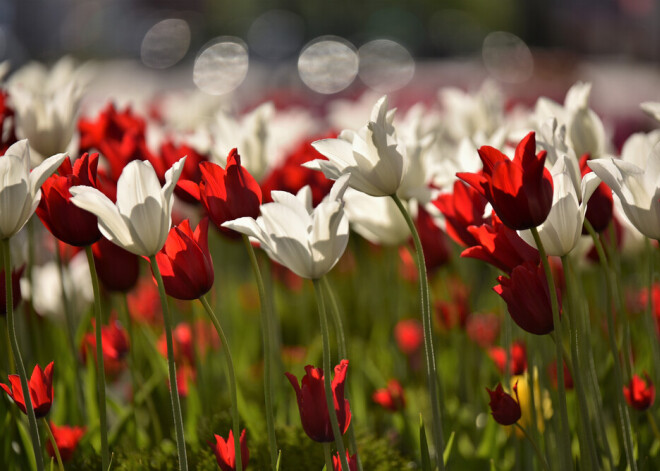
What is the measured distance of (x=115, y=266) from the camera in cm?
133

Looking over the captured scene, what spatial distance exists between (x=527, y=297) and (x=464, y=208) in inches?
10.3

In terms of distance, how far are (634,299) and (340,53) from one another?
5.96m

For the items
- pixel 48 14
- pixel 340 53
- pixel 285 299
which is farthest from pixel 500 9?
pixel 285 299

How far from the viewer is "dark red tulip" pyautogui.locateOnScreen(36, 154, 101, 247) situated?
104 cm

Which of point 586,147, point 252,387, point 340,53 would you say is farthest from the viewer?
point 340,53

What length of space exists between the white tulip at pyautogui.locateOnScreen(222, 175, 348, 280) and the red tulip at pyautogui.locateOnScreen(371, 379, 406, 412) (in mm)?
599

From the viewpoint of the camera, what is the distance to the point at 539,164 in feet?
3.06

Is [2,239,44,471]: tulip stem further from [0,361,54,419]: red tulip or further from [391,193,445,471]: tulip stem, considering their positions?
[391,193,445,471]: tulip stem

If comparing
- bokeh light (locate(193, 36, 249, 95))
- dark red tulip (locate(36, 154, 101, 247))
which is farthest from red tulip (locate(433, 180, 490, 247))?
bokeh light (locate(193, 36, 249, 95))

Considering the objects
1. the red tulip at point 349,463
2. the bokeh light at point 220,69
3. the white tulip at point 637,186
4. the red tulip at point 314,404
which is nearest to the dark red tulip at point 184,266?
the red tulip at point 314,404

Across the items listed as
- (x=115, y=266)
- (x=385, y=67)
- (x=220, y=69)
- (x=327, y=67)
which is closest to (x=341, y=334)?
(x=115, y=266)

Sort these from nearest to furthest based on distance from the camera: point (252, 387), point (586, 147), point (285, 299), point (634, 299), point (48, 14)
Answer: point (586, 147)
point (252, 387)
point (634, 299)
point (285, 299)
point (48, 14)

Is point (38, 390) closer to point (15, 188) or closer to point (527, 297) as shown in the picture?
point (15, 188)

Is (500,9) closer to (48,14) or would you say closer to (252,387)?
(48,14)
